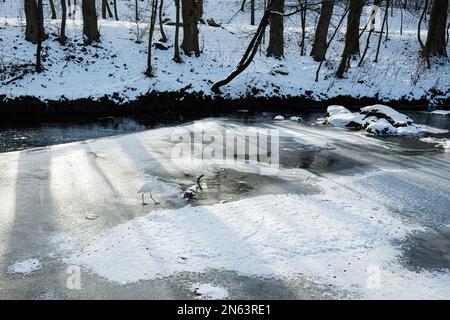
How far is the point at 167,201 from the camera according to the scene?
784 cm

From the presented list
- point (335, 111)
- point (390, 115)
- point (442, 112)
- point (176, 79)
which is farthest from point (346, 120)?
point (176, 79)

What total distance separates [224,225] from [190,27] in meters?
17.3

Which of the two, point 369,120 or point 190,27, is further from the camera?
point 190,27

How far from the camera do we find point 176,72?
69.2 ft

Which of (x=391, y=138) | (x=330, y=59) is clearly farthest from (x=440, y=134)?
(x=330, y=59)

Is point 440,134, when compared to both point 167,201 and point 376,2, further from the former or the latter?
point 167,201

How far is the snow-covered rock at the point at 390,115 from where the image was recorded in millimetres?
16047

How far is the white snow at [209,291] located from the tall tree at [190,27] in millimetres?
18422

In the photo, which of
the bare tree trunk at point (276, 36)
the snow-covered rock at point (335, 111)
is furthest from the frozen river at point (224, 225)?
the bare tree trunk at point (276, 36)

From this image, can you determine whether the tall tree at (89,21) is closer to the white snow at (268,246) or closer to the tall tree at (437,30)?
the white snow at (268,246)

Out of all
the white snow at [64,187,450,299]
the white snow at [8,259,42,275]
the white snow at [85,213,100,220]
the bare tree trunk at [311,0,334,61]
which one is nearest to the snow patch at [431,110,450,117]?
the bare tree trunk at [311,0,334,61]

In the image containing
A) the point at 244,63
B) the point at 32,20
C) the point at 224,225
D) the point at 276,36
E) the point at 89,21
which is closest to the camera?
the point at 224,225

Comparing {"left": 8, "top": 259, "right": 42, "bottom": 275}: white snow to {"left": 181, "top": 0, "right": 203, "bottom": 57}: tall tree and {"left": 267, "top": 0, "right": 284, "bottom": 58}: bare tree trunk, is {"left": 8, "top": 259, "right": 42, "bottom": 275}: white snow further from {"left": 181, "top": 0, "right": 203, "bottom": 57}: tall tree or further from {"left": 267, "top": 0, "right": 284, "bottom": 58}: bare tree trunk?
{"left": 267, "top": 0, "right": 284, "bottom": 58}: bare tree trunk

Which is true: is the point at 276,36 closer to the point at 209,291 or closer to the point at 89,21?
the point at 89,21
